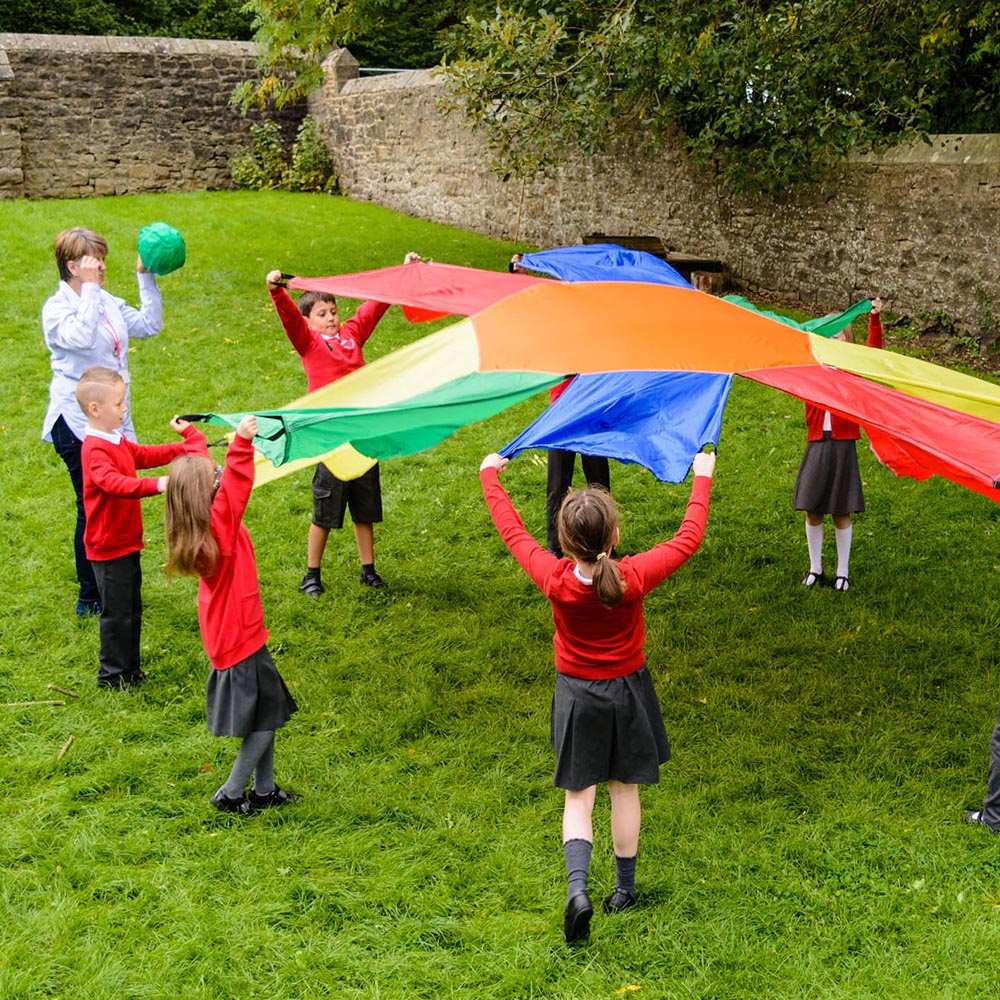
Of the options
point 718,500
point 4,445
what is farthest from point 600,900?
point 4,445

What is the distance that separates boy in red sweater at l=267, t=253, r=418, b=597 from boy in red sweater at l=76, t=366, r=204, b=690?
1076mm

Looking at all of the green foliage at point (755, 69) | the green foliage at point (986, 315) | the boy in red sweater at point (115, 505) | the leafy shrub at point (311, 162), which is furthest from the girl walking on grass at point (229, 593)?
the leafy shrub at point (311, 162)

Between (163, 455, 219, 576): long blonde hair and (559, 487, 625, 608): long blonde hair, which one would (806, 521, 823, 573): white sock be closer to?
(559, 487, 625, 608): long blonde hair

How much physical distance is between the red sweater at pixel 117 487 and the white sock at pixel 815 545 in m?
3.56

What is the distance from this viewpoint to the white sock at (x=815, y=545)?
6332mm

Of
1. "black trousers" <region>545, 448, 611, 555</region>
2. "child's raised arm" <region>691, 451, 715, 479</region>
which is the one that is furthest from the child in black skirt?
"child's raised arm" <region>691, 451, 715, 479</region>

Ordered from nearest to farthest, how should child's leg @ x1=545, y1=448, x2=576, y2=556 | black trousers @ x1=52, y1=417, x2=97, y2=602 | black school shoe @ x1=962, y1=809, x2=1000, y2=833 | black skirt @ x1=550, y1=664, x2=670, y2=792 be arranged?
black skirt @ x1=550, y1=664, x2=670, y2=792, black school shoe @ x1=962, y1=809, x2=1000, y2=833, black trousers @ x1=52, y1=417, x2=97, y2=602, child's leg @ x1=545, y1=448, x2=576, y2=556

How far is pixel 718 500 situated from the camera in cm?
757

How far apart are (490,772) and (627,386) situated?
1.74 metres

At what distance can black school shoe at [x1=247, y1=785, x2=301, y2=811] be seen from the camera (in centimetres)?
433

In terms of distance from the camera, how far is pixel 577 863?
11.7 ft

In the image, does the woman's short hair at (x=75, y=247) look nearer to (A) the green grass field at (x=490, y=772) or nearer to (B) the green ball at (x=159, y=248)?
(B) the green ball at (x=159, y=248)

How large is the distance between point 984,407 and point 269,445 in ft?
9.62

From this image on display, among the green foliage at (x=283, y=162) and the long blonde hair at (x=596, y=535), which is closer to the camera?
the long blonde hair at (x=596, y=535)
